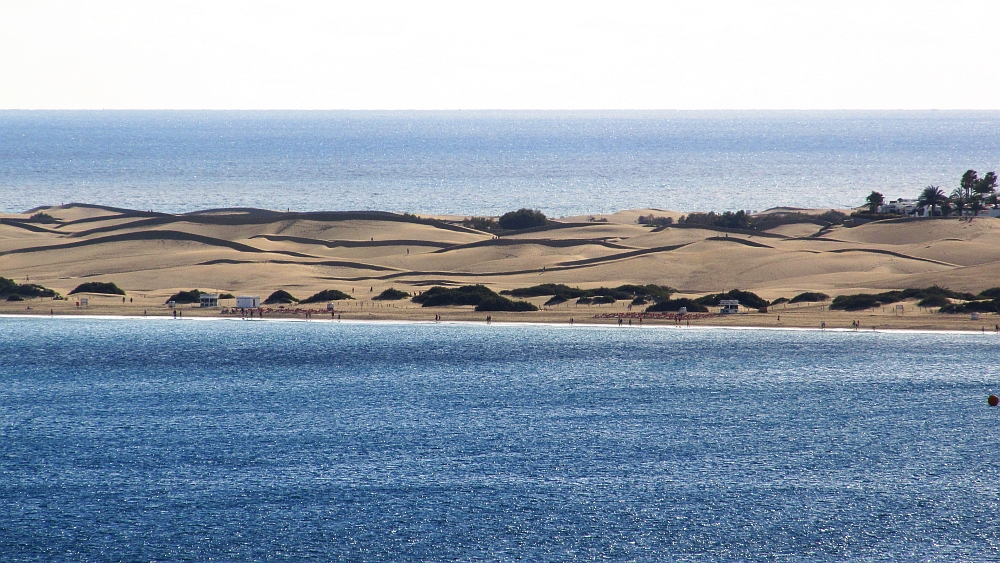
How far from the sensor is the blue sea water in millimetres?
34844

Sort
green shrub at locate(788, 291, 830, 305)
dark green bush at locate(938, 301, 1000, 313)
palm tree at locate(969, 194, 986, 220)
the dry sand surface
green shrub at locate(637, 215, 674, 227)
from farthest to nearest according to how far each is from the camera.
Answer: green shrub at locate(637, 215, 674, 227), palm tree at locate(969, 194, 986, 220), green shrub at locate(788, 291, 830, 305), the dry sand surface, dark green bush at locate(938, 301, 1000, 313)

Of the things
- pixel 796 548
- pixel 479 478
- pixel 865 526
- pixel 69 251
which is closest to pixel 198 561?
pixel 479 478

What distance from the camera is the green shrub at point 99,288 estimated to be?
83312mm

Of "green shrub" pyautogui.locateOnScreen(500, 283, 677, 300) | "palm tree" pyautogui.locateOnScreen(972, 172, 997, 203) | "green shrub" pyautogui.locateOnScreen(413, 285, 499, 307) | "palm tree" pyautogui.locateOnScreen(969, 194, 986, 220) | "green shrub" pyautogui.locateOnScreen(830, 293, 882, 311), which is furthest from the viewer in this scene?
"palm tree" pyautogui.locateOnScreen(972, 172, 997, 203)

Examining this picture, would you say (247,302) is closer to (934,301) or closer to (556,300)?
(556,300)

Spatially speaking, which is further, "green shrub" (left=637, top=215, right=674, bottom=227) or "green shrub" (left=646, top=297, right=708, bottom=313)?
"green shrub" (left=637, top=215, right=674, bottom=227)

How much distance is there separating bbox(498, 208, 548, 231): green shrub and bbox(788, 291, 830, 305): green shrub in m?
46.4

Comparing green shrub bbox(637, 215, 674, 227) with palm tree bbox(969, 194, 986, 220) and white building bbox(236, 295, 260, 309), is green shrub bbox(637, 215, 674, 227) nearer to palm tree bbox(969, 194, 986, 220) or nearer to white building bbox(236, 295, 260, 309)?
palm tree bbox(969, 194, 986, 220)

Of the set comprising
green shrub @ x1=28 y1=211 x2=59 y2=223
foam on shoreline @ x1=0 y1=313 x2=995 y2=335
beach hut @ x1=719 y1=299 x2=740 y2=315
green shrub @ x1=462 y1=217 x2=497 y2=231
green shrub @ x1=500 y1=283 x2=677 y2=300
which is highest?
green shrub @ x1=28 y1=211 x2=59 y2=223

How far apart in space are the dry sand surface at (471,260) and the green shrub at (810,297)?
1694 mm

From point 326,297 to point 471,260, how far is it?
23664 millimetres

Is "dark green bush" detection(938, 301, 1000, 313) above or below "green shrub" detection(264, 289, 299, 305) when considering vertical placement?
below

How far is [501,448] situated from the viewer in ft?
144

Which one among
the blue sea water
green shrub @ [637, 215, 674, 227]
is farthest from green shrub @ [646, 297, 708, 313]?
green shrub @ [637, 215, 674, 227]
